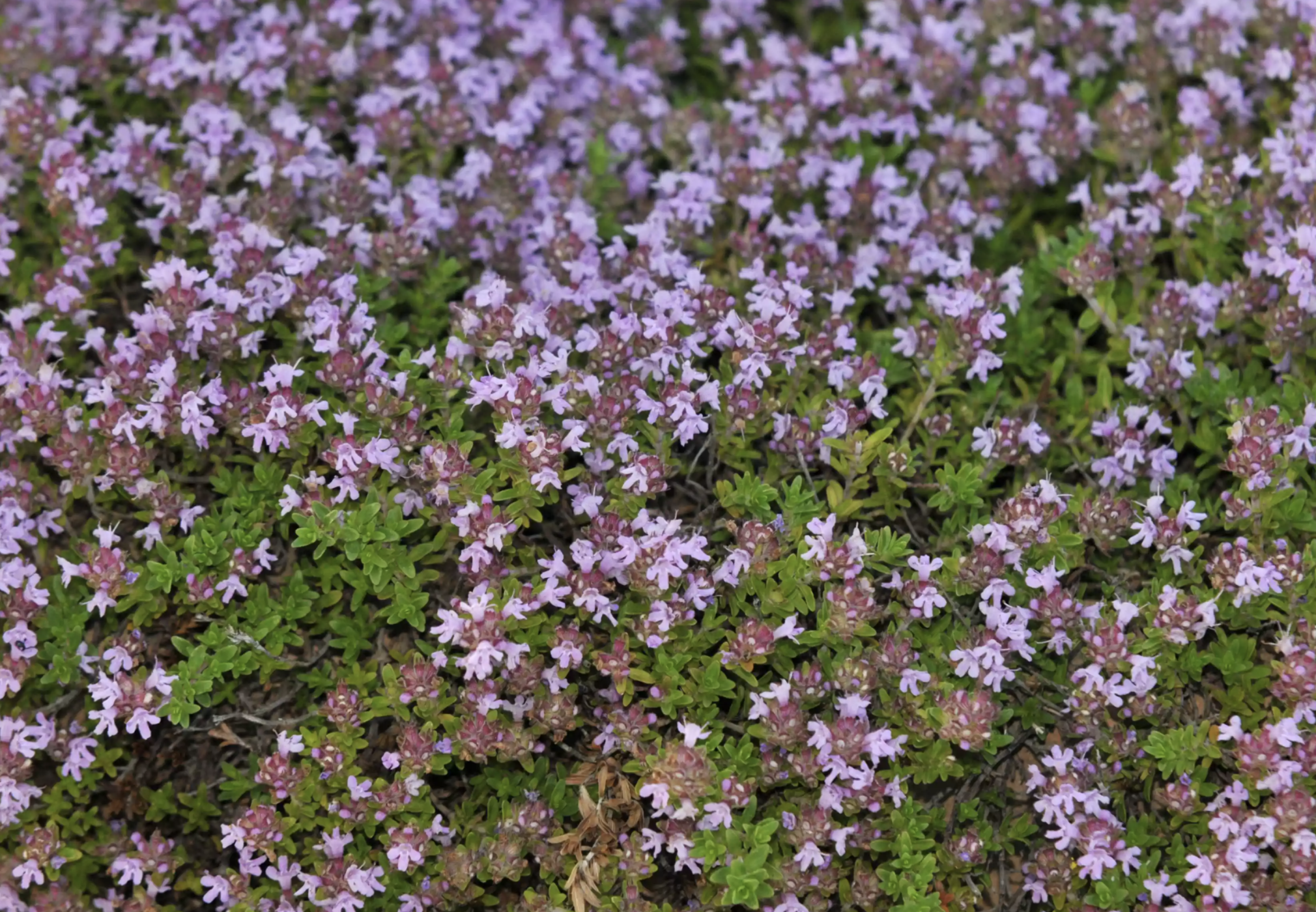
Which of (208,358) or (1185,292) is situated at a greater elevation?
(1185,292)

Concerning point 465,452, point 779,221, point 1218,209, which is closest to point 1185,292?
point 1218,209

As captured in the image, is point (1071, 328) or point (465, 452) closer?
point (465, 452)

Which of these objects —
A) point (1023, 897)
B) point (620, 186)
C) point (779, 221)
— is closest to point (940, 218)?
point (779, 221)

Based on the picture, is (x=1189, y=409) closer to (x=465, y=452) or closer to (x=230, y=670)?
(x=465, y=452)

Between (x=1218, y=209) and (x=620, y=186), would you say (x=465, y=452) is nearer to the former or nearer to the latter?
(x=620, y=186)

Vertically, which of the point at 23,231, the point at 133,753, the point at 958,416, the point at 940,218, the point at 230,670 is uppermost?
the point at 940,218

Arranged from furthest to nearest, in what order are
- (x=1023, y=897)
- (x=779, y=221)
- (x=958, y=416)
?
(x=779, y=221)
(x=958, y=416)
(x=1023, y=897)

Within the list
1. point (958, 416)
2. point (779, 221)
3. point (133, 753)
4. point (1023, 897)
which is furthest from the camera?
point (779, 221)
